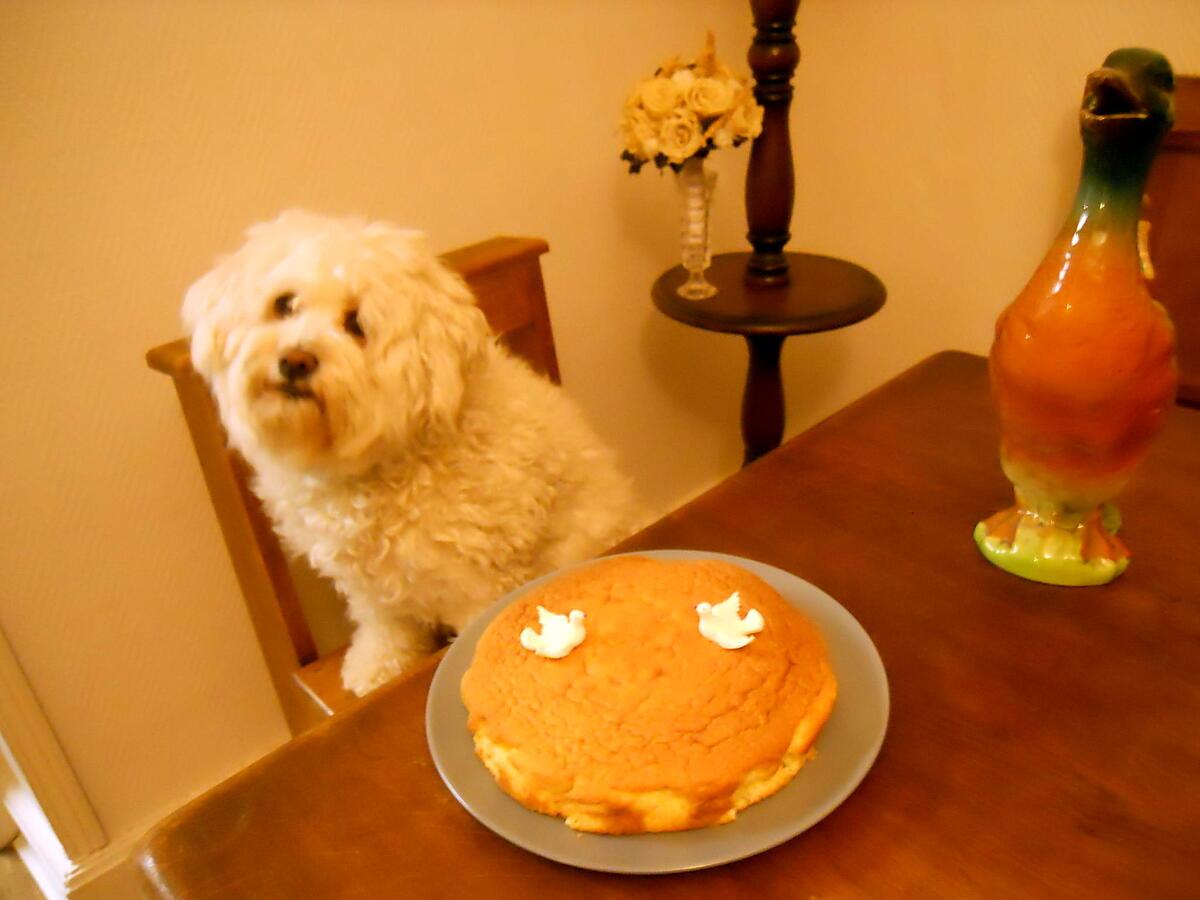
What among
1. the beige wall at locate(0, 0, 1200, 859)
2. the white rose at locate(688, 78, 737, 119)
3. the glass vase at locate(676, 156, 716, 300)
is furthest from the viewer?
the glass vase at locate(676, 156, 716, 300)

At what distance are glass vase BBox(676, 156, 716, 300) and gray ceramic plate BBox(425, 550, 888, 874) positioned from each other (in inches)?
34.9

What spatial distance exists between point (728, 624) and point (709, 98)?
949 mm

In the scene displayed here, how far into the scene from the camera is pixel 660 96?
4.17 feet

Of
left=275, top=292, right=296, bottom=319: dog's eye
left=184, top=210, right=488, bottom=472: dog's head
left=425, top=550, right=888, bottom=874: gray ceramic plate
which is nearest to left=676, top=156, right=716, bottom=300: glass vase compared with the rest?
left=184, top=210, right=488, bottom=472: dog's head

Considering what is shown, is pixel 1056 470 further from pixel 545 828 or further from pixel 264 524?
pixel 264 524

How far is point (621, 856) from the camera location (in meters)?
0.50

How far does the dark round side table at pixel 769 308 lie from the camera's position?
1.31 metres

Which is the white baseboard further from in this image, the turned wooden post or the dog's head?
the turned wooden post

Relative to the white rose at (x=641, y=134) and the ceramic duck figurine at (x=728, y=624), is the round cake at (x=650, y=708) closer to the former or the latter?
the ceramic duck figurine at (x=728, y=624)

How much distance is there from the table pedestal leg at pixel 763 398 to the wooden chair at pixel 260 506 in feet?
1.20

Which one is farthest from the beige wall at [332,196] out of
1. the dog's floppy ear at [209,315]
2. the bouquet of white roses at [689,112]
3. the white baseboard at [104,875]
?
the bouquet of white roses at [689,112]

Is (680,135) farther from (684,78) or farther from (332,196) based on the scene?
(332,196)

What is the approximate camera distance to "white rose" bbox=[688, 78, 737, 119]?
1.25m

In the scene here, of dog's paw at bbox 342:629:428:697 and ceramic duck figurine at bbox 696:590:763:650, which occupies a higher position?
ceramic duck figurine at bbox 696:590:763:650
